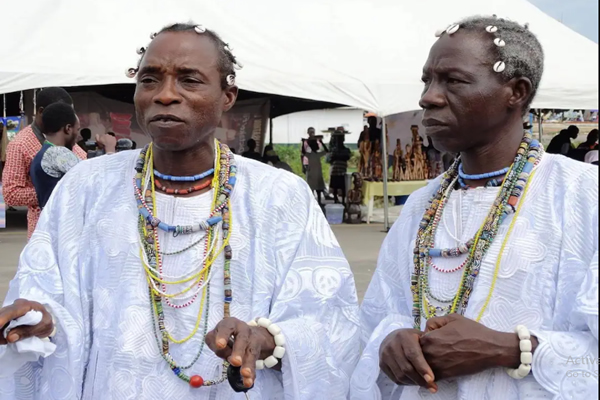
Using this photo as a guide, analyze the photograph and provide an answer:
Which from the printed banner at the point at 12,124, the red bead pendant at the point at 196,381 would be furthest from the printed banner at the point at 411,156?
the red bead pendant at the point at 196,381

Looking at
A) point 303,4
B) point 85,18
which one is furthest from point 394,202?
point 85,18

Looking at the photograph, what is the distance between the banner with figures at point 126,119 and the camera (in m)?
13.1

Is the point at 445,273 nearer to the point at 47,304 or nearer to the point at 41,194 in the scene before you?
the point at 47,304

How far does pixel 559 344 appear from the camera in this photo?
1945 millimetres

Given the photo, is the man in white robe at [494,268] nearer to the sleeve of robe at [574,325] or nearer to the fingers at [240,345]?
the sleeve of robe at [574,325]

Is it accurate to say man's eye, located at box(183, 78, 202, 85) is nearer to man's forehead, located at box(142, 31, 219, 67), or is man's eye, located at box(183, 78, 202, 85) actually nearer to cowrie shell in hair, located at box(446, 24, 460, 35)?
man's forehead, located at box(142, 31, 219, 67)

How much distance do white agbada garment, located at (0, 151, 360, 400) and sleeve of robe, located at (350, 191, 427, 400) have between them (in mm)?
69

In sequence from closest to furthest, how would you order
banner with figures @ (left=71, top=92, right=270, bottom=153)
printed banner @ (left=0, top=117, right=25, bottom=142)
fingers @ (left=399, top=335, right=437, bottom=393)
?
fingers @ (left=399, top=335, right=437, bottom=393)
printed banner @ (left=0, top=117, right=25, bottom=142)
banner with figures @ (left=71, top=92, right=270, bottom=153)

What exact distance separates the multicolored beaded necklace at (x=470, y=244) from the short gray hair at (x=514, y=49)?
0.17 meters

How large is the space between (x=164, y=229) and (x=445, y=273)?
0.86 m

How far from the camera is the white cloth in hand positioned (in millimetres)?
2148

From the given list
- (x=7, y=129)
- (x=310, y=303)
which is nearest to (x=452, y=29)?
(x=310, y=303)

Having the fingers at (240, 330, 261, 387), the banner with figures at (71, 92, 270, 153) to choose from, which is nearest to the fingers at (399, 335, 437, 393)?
the fingers at (240, 330, 261, 387)

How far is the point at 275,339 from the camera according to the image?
85.8 inches
